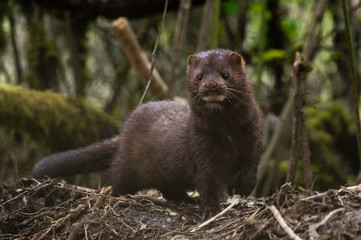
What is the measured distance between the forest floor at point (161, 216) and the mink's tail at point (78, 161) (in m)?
0.92

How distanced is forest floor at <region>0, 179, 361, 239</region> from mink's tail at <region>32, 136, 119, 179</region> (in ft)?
3.02

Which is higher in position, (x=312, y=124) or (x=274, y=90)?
(x=274, y=90)

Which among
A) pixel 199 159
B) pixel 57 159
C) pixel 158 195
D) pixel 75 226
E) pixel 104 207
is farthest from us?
pixel 158 195

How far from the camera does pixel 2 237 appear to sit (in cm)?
380

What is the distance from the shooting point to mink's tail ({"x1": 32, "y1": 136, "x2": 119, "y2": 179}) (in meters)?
5.21

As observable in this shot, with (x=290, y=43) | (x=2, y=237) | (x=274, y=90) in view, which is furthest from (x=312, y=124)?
(x=2, y=237)

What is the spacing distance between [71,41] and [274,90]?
3867mm

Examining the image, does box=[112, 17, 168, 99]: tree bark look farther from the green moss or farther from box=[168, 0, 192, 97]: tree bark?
the green moss

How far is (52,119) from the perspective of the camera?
704 centimetres

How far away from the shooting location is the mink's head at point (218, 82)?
13.2 ft

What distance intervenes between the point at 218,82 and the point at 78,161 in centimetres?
202

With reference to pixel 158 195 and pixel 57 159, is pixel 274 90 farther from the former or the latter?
pixel 57 159

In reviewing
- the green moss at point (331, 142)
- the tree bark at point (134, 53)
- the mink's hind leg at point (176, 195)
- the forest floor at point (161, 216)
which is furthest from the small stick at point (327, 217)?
the green moss at point (331, 142)

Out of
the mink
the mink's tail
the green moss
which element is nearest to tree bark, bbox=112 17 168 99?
the mink's tail
